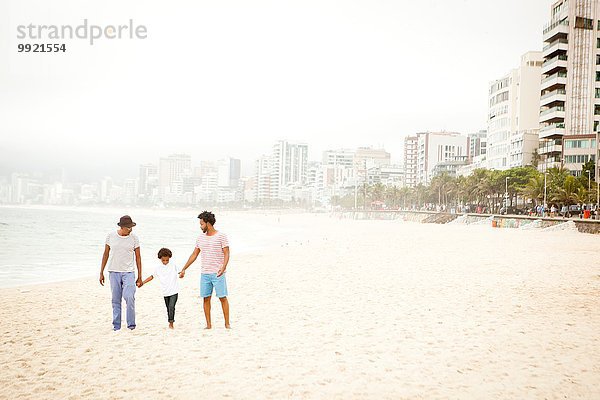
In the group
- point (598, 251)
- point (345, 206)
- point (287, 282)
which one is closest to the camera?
point (287, 282)

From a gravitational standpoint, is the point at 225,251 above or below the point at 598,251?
above

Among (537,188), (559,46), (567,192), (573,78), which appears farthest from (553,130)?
(567,192)

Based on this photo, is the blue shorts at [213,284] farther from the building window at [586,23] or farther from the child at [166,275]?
the building window at [586,23]

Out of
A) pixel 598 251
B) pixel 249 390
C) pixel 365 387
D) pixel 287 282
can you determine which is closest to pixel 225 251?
pixel 249 390

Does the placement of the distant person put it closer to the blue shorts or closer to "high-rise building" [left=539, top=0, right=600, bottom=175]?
the blue shorts

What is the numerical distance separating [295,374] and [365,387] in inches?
A: 34.3

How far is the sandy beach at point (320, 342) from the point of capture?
536 centimetres

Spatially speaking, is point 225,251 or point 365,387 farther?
point 225,251

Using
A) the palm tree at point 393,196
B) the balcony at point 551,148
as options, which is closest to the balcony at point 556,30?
the balcony at point 551,148

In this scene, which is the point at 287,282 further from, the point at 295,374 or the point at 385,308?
the point at 295,374

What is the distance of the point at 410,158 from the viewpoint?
188 meters

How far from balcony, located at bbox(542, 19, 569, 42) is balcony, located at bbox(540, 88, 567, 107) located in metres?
8.16

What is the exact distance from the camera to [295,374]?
5.73 metres

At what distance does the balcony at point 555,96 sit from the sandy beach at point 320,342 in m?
66.8
